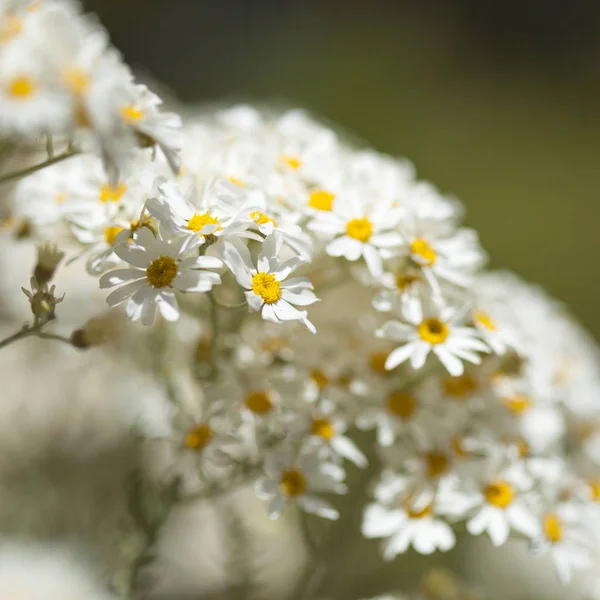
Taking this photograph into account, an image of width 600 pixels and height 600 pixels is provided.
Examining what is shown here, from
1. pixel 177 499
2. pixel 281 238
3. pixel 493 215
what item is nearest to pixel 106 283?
pixel 281 238

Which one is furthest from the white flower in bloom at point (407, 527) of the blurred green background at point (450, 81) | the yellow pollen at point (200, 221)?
the blurred green background at point (450, 81)

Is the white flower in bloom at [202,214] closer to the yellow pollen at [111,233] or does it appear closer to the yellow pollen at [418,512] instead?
the yellow pollen at [111,233]

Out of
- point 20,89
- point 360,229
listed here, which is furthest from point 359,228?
point 20,89

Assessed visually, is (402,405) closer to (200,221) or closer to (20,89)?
(200,221)

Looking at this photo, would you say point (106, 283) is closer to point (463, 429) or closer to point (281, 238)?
point (281, 238)

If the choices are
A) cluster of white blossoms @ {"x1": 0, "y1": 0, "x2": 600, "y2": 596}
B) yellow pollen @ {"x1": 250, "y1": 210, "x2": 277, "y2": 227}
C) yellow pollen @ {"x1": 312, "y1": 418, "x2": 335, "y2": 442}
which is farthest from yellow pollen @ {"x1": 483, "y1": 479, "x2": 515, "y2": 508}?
yellow pollen @ {"x1": 250, "y1": 210, "x2": 277, "y2": 227}

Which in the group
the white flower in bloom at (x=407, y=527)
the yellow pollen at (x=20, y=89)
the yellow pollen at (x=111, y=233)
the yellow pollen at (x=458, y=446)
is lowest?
the white flower in bloom at (x=407, y=527)
